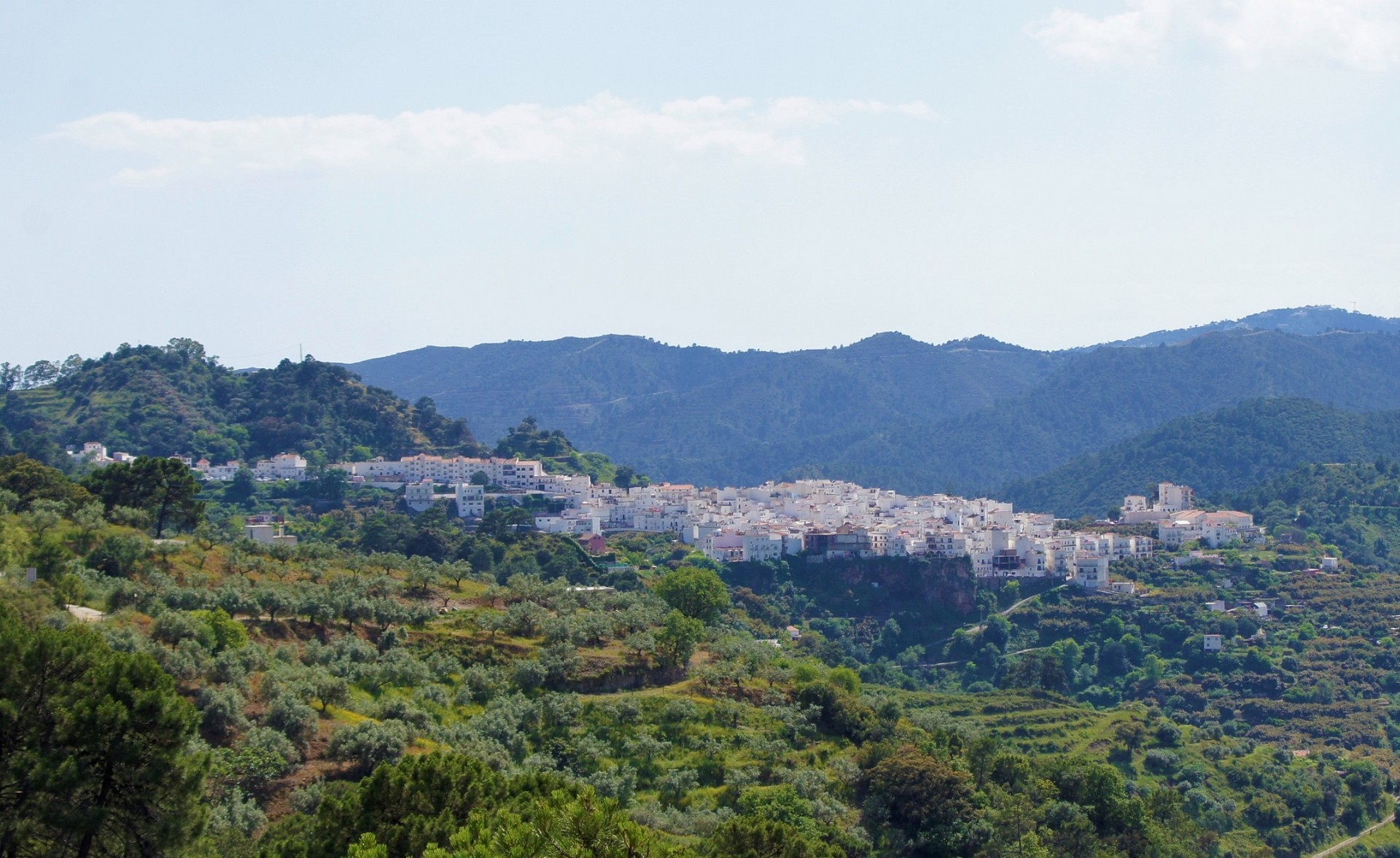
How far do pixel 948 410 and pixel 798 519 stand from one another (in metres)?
111

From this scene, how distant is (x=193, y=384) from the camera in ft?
303

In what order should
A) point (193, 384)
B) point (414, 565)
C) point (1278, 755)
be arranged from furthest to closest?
point (193, 384) < point (1278, 755) < point (414, 565)

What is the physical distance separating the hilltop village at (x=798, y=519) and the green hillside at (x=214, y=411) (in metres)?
3.80

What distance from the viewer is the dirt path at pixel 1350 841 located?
132 ft

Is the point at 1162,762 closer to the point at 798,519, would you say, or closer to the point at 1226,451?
A: the point at 798,519

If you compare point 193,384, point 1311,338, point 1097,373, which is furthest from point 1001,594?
point 1311,338

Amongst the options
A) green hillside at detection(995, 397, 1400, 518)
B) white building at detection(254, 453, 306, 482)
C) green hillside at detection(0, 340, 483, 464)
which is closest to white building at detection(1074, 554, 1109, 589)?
green hillside at detection(995, 397, 1400, 518)

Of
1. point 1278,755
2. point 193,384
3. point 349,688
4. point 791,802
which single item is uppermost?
point 193,384

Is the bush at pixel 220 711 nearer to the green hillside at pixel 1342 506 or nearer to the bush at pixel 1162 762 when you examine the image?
the bush at pixel 1162 762

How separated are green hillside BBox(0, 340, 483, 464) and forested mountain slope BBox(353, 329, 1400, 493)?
5717 centimetres

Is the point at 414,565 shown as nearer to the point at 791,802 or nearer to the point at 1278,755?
the point at 791,802

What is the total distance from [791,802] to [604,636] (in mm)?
9716

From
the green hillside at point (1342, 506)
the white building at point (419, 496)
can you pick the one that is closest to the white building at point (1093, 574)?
the green hillside at point (1342, 506)

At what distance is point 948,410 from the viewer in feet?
625
